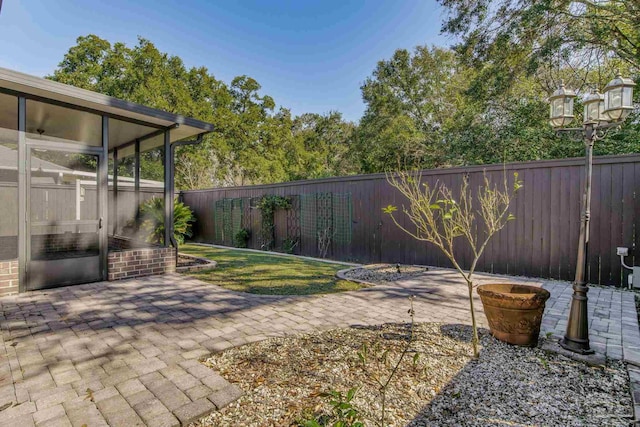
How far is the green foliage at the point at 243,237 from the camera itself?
10109 millimetres

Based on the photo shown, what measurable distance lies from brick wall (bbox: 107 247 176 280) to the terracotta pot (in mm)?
4995

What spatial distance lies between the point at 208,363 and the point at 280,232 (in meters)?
7.01

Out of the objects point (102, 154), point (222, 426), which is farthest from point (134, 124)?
point (222, 426)

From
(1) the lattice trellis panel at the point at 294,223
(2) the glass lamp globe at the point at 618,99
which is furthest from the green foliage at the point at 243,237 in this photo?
(2) the glass lamp globe at the point at 618,99

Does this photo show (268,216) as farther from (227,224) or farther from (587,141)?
(587,141)

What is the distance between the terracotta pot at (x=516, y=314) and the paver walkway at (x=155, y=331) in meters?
0.55

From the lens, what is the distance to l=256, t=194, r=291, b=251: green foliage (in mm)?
9281

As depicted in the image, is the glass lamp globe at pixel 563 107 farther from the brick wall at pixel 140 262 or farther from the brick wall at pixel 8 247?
the brick wall at pixel 8 247

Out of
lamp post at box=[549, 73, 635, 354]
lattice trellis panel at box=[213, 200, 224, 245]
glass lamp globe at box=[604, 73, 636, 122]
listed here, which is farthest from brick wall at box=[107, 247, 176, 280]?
glass lamp globe at box=[604, 73, 636, 122]

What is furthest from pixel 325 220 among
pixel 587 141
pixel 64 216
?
pixel 587 141

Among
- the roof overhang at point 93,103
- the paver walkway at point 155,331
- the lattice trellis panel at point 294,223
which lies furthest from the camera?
the lattice trellis panel at point 294,223

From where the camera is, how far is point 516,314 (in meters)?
2.66

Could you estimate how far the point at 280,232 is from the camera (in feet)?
30.8

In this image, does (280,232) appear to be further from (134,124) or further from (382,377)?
(382,377)
